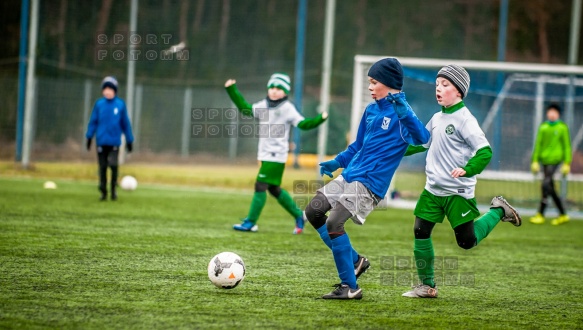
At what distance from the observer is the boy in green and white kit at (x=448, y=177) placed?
6.38 metres

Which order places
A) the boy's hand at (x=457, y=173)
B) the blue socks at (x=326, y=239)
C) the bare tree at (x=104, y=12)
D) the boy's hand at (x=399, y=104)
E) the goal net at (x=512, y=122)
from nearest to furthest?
the boy's hand at (x=399, y=104), the boy's hand at (x=457, y=173), the blue socks at (x=326, y=239), the goal net at (x=512, y=122), the bare tree at (x=104, y=12)

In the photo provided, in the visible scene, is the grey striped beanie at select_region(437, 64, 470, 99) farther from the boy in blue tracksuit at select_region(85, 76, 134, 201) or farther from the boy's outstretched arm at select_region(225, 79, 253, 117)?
the boy in blue tracksuit at select_region(85, 76, 134, 201)

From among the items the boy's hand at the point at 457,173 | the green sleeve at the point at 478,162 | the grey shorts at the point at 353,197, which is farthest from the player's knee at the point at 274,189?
the boy's hand at the point at 457,173

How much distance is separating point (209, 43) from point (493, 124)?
10515 mm

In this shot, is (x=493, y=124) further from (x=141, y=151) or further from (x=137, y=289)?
(x=137, y=289)

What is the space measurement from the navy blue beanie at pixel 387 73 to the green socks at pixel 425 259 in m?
1.24

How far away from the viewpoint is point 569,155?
1343 centimetres

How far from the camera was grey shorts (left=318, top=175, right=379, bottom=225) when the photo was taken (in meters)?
6.14

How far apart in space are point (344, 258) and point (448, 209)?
0.93 meters

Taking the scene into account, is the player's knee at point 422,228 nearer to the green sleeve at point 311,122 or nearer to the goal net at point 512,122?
the green sleeve at point 311,122

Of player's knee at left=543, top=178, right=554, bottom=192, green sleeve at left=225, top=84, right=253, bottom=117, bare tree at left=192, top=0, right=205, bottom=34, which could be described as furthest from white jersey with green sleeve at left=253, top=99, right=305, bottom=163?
bare tree at left=192, top=0, right=205, bottom=34

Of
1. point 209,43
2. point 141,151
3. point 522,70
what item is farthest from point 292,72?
point 522,70

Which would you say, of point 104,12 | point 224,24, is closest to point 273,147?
point 104,12

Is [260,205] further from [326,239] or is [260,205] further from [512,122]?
[512,122]
